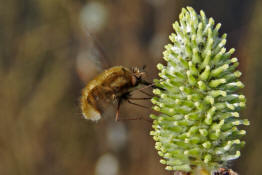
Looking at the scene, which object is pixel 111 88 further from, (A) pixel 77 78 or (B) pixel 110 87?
(A) pixel 77 78

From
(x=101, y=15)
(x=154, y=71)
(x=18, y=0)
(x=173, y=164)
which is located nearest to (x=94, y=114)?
(x=173, y=164)

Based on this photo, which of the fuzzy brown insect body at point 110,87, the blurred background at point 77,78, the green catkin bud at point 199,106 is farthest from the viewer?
the blurred background at point 77,78

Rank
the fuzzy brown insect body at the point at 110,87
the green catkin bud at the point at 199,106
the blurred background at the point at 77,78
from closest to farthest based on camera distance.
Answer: the green catkin bud at the point at 199,106 < the fuzzy brown insect body at the point at 110,87 < the blurred background at the point at 77,78

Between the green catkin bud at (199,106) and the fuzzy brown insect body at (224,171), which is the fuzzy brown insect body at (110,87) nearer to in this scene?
the green catkin bud at (199,106)

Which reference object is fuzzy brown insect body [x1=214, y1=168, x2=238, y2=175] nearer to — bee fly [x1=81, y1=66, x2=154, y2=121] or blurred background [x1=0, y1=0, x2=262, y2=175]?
bee fly [x1=81, y1=66, x2=154, y2=121]

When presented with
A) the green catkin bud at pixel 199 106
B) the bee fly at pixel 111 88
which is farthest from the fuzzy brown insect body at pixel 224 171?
the bee fly at pixel 111 88

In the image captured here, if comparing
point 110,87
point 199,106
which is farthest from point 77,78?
point 199,106

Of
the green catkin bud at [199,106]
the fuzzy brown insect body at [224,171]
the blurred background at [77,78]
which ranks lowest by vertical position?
the fuzzy brown insect body at [224,171]
